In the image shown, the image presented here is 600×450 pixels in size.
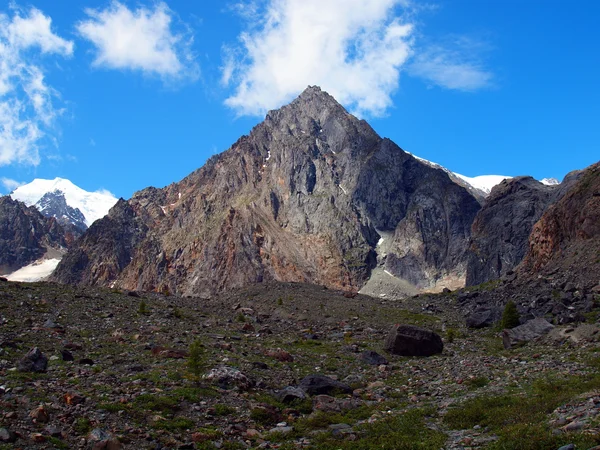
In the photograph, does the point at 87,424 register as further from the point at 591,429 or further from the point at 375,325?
the point at 375,325

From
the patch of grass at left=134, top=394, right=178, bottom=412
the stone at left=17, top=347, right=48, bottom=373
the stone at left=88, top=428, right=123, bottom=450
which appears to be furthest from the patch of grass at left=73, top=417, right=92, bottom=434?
the stone at left=17, top=347, right=48, bottom=373

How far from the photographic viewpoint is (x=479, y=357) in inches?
1683

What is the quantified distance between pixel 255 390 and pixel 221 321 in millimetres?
27038

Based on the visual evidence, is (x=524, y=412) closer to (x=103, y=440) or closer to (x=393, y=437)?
(x=393, y=437)

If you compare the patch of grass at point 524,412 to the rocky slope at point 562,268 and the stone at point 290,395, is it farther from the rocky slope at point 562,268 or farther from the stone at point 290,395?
the rocky slope at point 562,268

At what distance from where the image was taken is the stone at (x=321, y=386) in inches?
1289

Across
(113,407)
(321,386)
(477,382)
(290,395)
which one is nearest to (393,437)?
(290,395)

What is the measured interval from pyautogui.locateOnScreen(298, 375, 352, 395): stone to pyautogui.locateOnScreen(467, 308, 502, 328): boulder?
36.2 metres

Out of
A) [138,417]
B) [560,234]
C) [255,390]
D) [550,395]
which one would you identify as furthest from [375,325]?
[560,234]

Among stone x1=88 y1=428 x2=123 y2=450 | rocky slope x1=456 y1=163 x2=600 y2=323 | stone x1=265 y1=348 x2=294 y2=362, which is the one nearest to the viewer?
stone x1=88 y1=428 x2=123 y2=450

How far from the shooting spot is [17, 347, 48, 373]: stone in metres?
29.2

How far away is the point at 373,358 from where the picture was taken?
44.0m

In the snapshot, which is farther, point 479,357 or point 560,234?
point 560,234

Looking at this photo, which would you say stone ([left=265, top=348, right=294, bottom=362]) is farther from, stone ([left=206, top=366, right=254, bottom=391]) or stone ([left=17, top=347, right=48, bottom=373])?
stone ([left=17, top=347, right=48, bottom=373])
